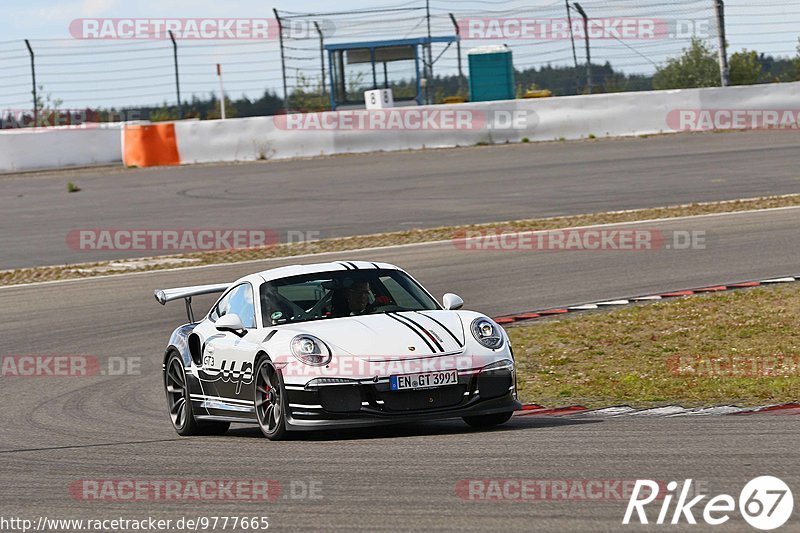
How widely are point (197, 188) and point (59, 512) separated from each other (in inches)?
811

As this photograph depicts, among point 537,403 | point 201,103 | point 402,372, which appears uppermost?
point 201,103

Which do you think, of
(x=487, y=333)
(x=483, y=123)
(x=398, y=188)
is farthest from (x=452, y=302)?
(x=483, y=123)

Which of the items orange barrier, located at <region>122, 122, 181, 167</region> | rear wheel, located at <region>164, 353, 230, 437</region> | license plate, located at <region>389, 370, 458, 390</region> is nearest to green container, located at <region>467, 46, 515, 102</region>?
orange barrier, located at <region>122, 122, 181, 167</region>

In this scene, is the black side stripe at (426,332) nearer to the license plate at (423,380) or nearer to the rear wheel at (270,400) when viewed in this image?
the license plate at (423,380)

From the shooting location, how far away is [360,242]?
65.1 ft

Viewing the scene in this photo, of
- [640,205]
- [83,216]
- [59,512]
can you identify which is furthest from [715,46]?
[59,512]

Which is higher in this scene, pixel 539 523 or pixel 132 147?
pixel 132 147

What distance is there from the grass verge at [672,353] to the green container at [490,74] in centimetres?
2395

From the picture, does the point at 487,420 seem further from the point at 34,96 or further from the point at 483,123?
the point at 34,96

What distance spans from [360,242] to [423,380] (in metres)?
11.6

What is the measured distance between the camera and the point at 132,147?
32.3m

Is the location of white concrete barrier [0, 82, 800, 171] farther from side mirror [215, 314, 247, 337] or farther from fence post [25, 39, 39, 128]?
side mirror [215, 314, 247, 337]

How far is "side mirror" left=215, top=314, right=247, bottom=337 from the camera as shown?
9.23m

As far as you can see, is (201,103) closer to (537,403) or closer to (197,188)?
(197,188)
